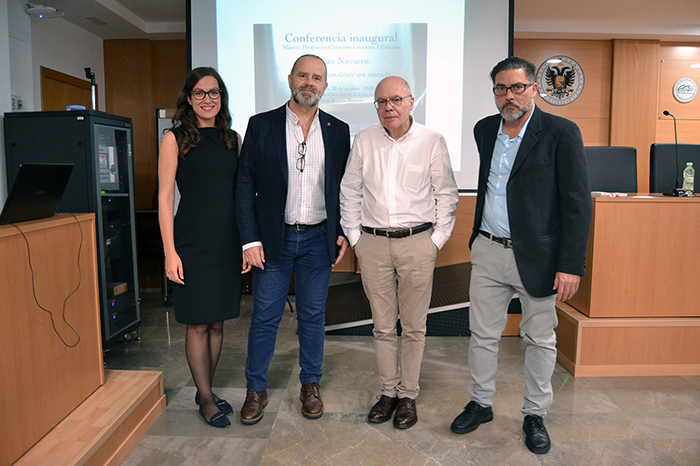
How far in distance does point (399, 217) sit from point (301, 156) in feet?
1.74

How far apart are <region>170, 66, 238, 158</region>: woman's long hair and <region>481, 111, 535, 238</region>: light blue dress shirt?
1187 millimetres

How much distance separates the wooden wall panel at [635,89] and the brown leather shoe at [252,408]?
20.0 feet

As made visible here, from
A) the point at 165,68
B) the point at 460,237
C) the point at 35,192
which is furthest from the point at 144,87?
the point at 35,192

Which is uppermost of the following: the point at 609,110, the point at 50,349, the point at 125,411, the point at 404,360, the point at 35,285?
the point at 609,110

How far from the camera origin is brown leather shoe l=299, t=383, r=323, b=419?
2.28 metres

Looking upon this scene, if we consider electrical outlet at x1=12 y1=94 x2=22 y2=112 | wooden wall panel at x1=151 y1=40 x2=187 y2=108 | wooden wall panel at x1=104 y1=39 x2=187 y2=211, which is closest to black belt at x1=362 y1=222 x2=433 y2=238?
electrical outlet at x1=12 y1=94 x2=22 y2=112

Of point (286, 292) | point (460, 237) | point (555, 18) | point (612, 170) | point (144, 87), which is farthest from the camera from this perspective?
point (144, 87)

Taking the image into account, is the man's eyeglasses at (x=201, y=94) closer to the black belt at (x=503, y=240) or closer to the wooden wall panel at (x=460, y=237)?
the black belt at (x=503, y=240)

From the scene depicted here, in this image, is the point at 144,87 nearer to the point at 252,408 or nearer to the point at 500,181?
the point at 252,408

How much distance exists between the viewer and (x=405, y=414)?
7.21ft

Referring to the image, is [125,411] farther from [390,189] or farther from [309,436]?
[390,189]

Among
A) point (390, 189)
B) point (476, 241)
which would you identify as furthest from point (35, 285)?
point (476, 241)

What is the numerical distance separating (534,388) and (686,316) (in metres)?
1.40

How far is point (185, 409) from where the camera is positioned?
239 cm
